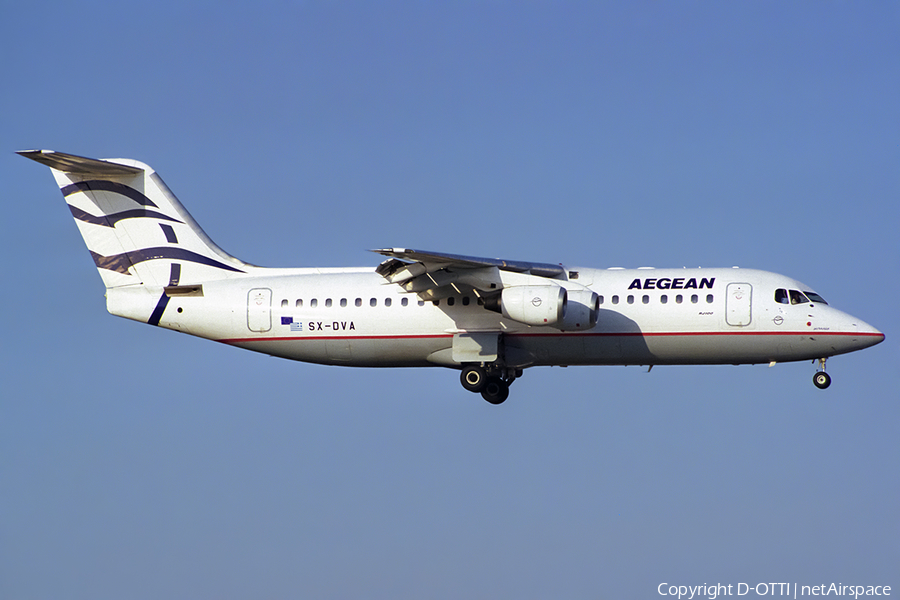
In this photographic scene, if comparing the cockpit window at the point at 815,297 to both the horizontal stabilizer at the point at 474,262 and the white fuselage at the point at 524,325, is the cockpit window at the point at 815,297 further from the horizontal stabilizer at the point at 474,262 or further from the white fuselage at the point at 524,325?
the horizontal stabilizer at the point at 474,262

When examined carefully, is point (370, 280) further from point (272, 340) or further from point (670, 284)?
point (670, 284)

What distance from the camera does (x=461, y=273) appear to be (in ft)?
69.6

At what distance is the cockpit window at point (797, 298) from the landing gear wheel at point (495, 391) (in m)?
5.55

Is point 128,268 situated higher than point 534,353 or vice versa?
point 128,268

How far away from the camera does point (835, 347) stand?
820 inches

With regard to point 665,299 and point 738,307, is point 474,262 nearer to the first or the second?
point 665,299

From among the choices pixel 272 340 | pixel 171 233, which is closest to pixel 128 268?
pixel 171 233

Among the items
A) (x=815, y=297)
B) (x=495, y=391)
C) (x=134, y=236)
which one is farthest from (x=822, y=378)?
(x=134, y=236)

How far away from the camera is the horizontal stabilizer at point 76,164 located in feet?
72.9

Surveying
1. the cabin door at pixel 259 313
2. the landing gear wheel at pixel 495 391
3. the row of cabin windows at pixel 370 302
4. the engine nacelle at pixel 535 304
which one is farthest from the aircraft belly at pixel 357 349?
the engine nacelle at pixel 535 304

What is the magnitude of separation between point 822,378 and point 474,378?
6286mm

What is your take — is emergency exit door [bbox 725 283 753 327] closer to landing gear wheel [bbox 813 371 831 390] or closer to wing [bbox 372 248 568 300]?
landing gear wheel [bbox 813 371 831 390]

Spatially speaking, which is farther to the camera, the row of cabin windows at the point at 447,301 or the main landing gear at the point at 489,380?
the main landing gear at the point at 489,380

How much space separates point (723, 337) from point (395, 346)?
599 centimetres
